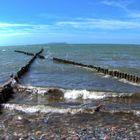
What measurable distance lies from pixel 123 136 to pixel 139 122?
2587 millimetres

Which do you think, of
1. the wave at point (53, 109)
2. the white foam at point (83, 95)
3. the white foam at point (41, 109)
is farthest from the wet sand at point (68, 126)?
the white foam at point (83, 95)

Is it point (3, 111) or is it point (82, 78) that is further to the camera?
point (82, 78)

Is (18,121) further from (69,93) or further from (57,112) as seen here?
(69,93)

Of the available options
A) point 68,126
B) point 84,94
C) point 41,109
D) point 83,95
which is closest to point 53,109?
point 41,109

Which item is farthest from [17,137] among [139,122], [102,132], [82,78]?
[82,78]

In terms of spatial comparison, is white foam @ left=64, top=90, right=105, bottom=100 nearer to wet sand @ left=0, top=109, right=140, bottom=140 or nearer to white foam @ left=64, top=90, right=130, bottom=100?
white foam @ left=64, top=90, right=130, bottom=100

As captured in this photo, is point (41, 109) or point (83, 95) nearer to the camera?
point (41, 109)

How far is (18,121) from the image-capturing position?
17.0 m

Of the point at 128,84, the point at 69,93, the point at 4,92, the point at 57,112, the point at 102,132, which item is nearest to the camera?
the point at 102,132

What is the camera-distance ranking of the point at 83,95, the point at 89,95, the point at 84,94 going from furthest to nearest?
the point at 84,94 < the point at 83,95 < the point at 89,95

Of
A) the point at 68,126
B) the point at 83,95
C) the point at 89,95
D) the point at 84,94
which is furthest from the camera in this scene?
the point at 84,94

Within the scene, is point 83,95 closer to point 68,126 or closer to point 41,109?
point 41,109

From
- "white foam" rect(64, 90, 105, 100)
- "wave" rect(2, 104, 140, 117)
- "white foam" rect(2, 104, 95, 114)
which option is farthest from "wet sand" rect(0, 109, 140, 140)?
"white foam" rect(64, 90, 105, 100)

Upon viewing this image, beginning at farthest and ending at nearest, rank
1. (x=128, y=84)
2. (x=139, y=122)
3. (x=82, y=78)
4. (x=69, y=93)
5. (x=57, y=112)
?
1. (x=82, y=78)
2. (x=128, y=84)
3. (x=69, y=93)
4. (x=57, y=112)
5. (x=139, y=122)
